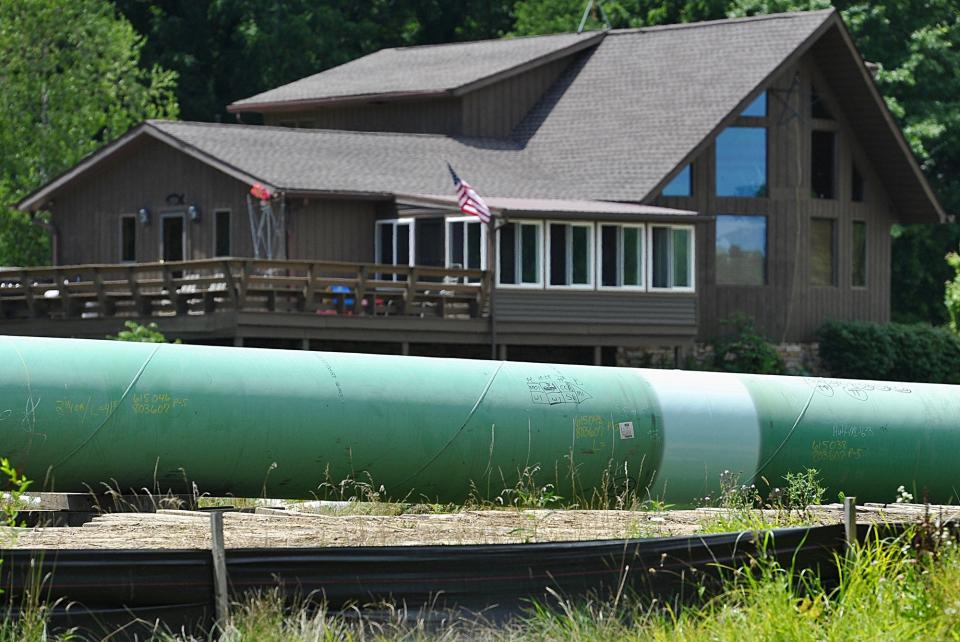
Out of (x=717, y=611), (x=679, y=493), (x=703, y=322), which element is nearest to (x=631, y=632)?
(x=717, y=611)

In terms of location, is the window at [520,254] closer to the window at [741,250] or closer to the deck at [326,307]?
the deck at [326,307]

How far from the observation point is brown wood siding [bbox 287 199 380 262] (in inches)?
1421

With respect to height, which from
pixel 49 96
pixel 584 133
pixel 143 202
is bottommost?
pixel 143 202

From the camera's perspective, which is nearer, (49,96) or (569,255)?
(569,255)

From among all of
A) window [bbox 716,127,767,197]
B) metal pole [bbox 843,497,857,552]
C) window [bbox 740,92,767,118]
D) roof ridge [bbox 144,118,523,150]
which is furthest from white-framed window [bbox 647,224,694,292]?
metal pole [bbox 843,497,857,552]

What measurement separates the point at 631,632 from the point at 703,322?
96.8 ft

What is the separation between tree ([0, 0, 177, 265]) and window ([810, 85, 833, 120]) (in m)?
19.1

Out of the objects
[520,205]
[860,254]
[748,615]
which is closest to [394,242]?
[520,205]

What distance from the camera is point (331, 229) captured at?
3669cm

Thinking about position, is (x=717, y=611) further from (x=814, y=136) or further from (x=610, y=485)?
(x=814, y=136)

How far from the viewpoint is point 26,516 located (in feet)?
49.0

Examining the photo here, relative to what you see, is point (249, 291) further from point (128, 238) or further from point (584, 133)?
point (584, 133)

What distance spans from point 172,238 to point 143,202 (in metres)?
1.29

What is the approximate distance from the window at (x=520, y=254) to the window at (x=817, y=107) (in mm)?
10318
